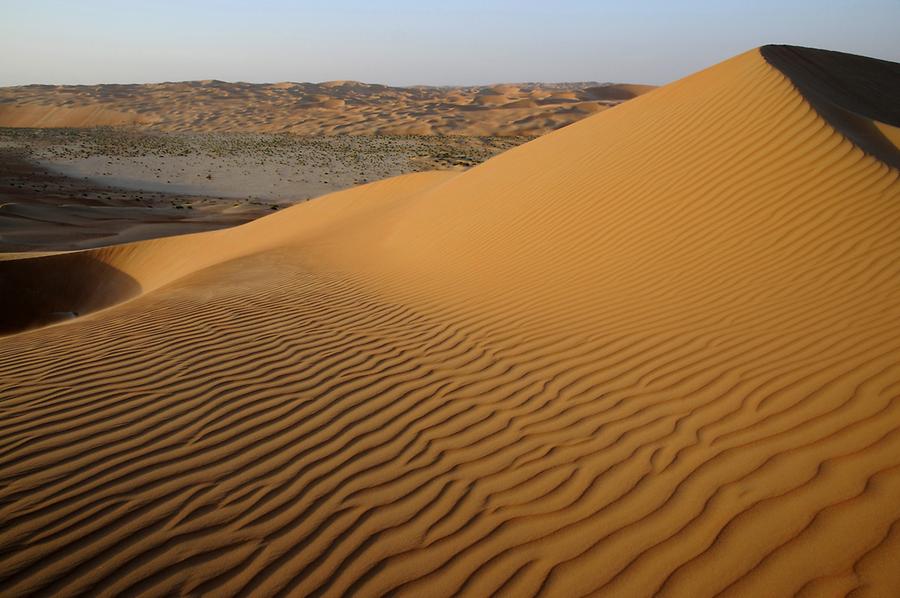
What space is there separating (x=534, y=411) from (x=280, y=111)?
63661mm

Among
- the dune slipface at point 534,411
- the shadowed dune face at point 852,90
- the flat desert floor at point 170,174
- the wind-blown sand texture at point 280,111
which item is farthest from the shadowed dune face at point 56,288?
the wind-blown sand texture at point 280,111

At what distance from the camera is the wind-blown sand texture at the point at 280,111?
4891 cm

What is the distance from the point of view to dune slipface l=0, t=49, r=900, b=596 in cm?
238

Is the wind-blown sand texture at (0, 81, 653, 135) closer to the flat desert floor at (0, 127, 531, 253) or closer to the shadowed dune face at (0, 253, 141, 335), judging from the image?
the flat desert floor at (0, 127, 531, 253)

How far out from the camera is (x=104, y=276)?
37.2 ft

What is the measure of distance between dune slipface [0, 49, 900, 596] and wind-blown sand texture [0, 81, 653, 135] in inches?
1558

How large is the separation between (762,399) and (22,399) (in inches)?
182

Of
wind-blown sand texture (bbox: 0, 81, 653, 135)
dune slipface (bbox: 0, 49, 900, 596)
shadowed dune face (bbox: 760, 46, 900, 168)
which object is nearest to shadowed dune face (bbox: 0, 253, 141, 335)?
dune slipface (bbox: 0, 49, 900, 596)

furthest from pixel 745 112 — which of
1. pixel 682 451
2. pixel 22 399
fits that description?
pixel 22 399

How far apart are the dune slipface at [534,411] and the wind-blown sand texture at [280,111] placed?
39.6 metres

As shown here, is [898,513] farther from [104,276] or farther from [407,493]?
[104,276]

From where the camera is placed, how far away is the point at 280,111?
61000 mm

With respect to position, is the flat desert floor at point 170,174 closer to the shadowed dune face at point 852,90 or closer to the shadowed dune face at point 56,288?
Answer: the shadowed dune face at point 56,288

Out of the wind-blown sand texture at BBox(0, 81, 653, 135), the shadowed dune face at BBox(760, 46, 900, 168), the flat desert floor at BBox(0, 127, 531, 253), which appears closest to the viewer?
the shadowed dune face at BBox(760, 46, 900, 168)
